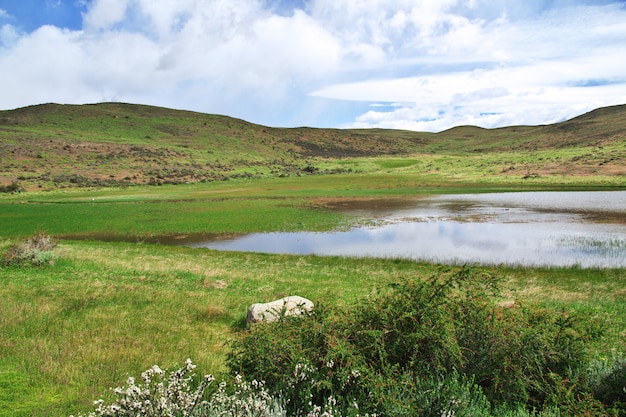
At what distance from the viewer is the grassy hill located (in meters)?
82.5

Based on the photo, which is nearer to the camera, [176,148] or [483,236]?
[483,236]

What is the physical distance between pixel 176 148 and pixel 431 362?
Answer: 429 ft

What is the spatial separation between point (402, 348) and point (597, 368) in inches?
106

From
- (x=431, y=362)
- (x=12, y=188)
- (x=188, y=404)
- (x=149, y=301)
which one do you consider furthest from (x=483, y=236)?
(x=12, y=188)

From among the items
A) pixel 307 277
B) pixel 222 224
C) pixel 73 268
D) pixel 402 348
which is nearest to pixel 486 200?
pixel 222 224

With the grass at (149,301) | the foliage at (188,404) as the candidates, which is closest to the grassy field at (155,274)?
the grass at (149,301)

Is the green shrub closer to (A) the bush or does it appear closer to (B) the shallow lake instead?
(B) the shallow lake

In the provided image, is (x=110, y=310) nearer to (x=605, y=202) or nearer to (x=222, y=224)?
(x=222, y=224)

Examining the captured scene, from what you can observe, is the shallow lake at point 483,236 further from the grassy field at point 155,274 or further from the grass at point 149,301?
the grass at point 149,301

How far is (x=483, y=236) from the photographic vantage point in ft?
93.0

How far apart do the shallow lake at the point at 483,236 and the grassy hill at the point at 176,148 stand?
3855 centimetres

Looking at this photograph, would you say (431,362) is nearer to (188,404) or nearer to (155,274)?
(188,404)

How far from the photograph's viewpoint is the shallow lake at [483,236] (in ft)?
73.3

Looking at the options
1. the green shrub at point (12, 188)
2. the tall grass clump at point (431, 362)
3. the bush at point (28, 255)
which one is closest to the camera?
the tall grass clump at point (431, 362)
